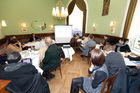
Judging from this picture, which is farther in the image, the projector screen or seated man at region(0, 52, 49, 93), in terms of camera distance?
the projector screen

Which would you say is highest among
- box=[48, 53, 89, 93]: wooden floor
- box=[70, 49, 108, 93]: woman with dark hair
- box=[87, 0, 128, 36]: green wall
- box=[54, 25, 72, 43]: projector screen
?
box=[87, 0, 128, 36]: green wall

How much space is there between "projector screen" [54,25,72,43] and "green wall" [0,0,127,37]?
182cm

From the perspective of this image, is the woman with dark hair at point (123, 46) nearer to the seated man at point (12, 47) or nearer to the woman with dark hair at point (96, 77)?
the woman with dark hair at point (96, 77)

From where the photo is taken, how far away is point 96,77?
3.60ft

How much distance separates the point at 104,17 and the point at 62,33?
265 centimetres

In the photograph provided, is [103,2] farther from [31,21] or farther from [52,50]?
[31,21]

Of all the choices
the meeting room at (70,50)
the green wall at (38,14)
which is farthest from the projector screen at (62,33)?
the green wall at (38,14)

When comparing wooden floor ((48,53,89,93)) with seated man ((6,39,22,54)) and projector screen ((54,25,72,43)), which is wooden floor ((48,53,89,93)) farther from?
projector screen ((54,25,72,43))

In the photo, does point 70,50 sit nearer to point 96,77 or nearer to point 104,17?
point 96,77

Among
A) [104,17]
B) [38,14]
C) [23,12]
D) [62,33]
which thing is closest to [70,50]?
[62,33]

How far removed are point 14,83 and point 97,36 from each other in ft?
16.3

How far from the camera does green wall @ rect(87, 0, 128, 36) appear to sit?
3.29 m

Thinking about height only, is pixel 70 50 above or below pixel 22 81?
below

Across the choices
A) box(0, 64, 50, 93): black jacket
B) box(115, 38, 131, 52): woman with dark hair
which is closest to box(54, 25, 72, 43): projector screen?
box(115, 38, 131, 52): woman with dark hair
